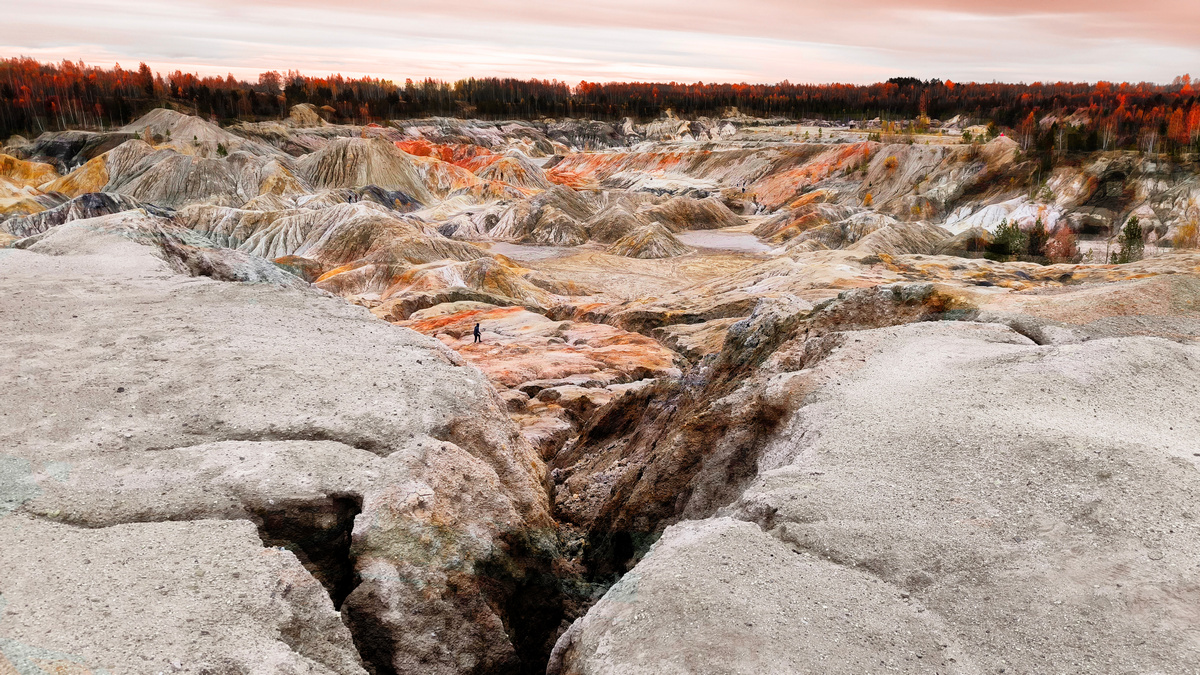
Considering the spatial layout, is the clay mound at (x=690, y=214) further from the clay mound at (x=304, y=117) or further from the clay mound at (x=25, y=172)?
the clay mound at (x=304, y=117)

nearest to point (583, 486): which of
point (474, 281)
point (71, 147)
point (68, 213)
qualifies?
point (474, 281)

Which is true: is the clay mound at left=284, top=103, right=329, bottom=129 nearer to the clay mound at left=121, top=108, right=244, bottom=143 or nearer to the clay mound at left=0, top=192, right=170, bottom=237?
the clay mound at left=121, top=108, right=244, bottom=143

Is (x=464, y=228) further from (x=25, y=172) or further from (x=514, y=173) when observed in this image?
(x=25, y=172)

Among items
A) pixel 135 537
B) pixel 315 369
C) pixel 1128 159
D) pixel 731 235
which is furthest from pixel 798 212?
pixel 135 537

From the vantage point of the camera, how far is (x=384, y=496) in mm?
9977

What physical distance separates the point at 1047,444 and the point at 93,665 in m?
10.6

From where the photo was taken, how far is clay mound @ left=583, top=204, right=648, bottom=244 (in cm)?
6888

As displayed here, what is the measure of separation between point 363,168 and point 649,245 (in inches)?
1548

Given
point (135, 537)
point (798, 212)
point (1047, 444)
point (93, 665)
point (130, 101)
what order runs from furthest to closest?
point (130, 101) → point (798, 212) → point (1047, 444) → point (135, 537) → point (93, 665)

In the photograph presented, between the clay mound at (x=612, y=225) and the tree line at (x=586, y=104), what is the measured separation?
36.8 metres

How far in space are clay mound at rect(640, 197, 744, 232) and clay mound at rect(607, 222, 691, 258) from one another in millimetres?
10787

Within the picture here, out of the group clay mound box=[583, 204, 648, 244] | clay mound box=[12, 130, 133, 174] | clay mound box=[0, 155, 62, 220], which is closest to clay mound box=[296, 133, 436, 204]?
clay mound box=[583, 204, 648, 244]

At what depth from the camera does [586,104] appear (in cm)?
17662

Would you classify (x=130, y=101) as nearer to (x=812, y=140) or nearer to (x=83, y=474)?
(x=812, y=140)
